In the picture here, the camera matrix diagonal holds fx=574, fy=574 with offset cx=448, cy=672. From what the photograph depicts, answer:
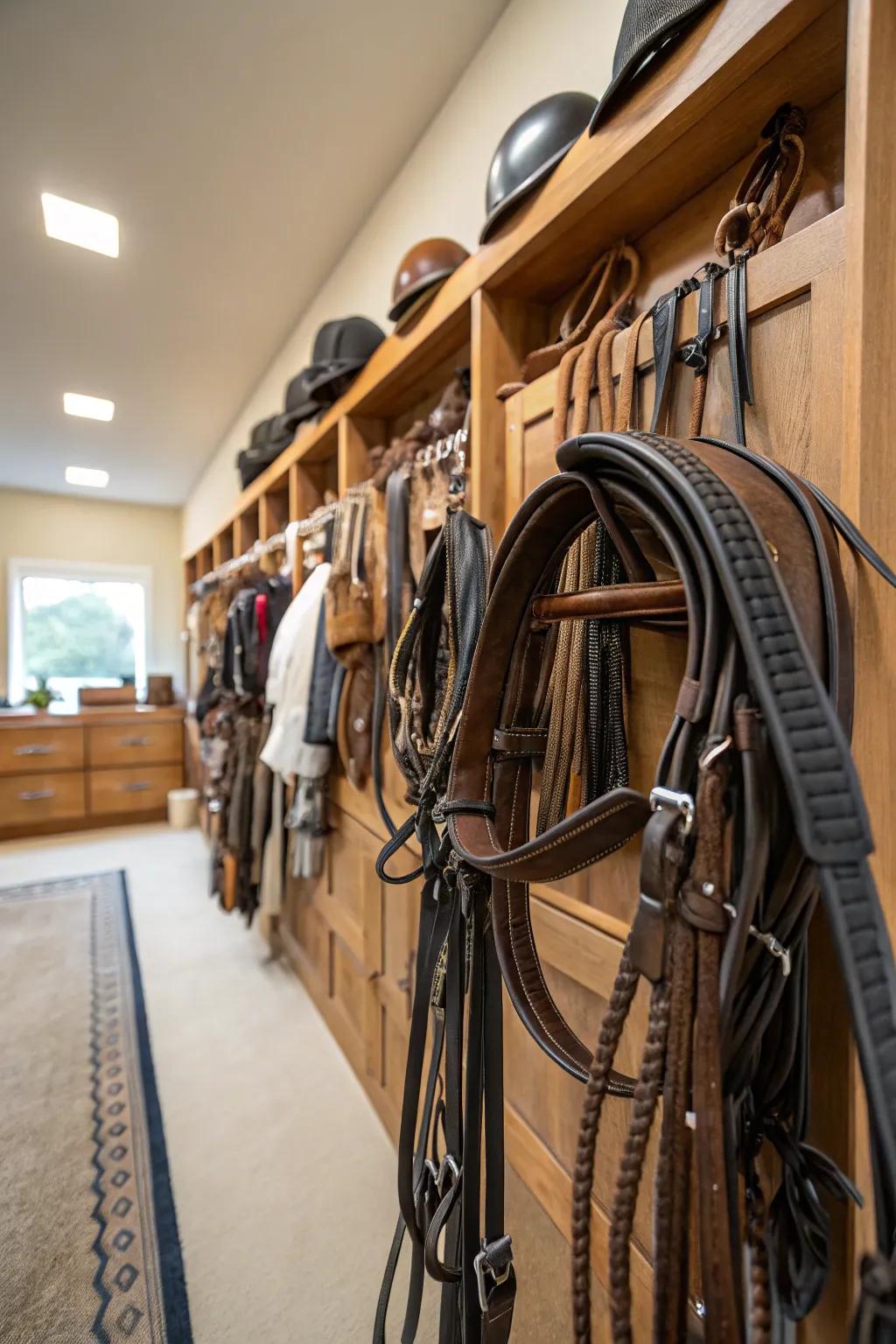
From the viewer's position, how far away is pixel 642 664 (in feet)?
2.72

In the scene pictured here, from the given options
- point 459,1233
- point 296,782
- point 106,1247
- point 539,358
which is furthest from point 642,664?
point 106,1247

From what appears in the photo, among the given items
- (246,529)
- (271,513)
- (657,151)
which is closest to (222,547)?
(246,529)

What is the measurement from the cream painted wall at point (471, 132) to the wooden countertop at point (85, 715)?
3.48 metres

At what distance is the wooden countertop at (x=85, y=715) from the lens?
4.29 metres

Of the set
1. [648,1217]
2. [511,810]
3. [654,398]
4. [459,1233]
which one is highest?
[654,398]

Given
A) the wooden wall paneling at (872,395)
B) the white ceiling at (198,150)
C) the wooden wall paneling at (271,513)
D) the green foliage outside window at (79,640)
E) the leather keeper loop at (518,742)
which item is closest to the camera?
the wooden wall paneling at (872,395)

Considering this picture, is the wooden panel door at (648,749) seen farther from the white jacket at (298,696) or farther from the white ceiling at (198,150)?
the white ceiling at (198,150)

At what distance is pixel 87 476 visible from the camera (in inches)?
192

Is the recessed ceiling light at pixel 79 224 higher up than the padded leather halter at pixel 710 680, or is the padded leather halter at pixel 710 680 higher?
the recessed ceiling light at pixel 79 224

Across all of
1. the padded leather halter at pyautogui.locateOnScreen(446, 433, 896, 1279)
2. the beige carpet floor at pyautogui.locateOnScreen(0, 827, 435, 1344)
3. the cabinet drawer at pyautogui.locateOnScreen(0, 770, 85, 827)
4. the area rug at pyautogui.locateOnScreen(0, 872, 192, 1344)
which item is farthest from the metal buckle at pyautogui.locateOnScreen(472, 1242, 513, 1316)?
the cabinet drawer at pyautogui.locateOnScreen(0, 770, 85, 827)

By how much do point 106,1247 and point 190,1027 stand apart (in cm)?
82

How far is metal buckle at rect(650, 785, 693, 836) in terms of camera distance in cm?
38

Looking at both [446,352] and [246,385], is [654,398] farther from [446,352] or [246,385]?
[246,385]

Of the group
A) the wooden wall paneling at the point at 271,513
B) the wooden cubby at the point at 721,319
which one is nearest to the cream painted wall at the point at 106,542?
the wooden wall paneling at the point at 271,513
